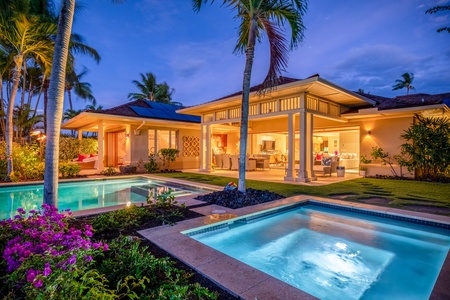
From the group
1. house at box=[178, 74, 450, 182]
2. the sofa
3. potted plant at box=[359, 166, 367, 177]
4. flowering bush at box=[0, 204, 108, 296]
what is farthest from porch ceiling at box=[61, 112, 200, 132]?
flowering bush at box=[0, 204, 108, 296]

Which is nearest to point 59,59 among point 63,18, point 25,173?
point 63,18

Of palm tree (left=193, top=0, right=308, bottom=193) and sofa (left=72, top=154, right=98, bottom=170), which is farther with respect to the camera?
sofa (left=72, top=154, right=98, bottom=170)

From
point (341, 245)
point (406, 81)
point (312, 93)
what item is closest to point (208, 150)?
point (312, 93)

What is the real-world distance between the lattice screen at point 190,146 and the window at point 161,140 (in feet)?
2.33

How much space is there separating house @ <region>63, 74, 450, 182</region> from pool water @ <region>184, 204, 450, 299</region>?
16.0ft

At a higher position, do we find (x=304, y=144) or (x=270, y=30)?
(x=270, y=30)

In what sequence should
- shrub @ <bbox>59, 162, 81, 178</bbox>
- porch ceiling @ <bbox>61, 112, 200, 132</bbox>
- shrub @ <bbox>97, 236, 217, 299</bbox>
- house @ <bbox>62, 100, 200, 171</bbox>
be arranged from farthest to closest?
house @ <bbox>62, 100, 200, 171</bbox> < porch ceiling @ <bbox>61, 112, 200, 132</bbox> < shrub @ <bbox>59, 162, 81, 178</bbox> < shrub @ <bbox>97, 236, 217, 299</bbox>

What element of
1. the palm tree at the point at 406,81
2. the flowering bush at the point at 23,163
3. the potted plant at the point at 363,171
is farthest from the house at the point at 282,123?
the palm tree at the point at 406,81

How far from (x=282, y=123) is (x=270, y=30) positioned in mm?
9254

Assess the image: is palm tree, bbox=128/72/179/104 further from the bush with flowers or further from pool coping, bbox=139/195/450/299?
the bush with flowers

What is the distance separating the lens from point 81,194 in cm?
796

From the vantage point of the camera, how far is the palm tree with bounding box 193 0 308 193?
19.3ft

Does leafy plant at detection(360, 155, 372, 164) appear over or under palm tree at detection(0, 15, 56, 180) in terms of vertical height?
under

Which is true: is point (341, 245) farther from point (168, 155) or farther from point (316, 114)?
point (168, 155)
